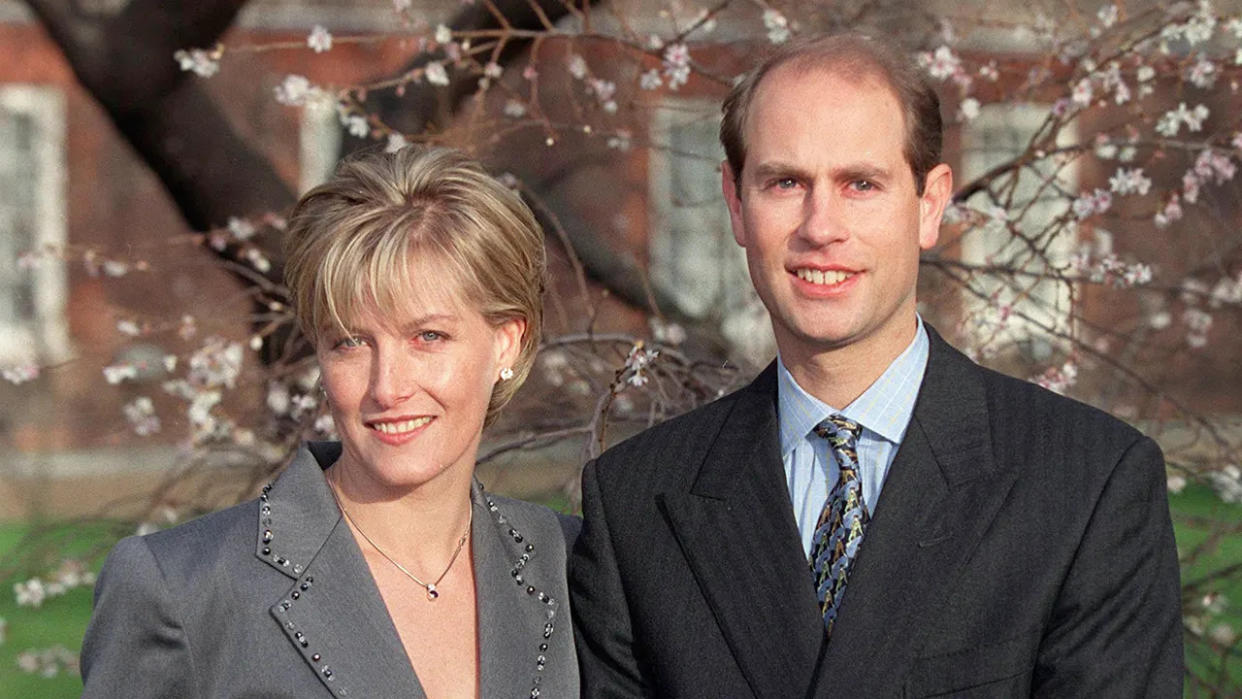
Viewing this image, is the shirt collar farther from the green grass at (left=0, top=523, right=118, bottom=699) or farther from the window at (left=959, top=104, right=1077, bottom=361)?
the green grass at (left=0, top=523, right=118, bottom=699)

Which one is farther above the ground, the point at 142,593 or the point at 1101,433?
the point at 1101,433

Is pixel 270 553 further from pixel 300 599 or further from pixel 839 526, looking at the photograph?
pixel 839 526

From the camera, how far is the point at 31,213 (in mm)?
14930

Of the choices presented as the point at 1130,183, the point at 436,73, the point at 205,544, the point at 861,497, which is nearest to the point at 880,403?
the point at 861,497

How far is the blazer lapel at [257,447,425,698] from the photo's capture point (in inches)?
99.7

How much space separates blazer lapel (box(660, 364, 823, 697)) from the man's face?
7.5 inches

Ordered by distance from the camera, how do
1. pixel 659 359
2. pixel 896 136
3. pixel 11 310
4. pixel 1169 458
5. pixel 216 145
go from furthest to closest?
pixel 11 310, pixel 216 145, pixel 1169 458, pixel 659 359, pixel 896 136

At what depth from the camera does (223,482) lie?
532 cm

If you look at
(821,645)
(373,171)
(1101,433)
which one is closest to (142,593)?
(373,171)

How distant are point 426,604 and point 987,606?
3.14 ft

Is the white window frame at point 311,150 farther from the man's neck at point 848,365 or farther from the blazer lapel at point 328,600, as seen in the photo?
the man's neck at point 848,365

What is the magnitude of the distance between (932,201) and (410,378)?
93 cm

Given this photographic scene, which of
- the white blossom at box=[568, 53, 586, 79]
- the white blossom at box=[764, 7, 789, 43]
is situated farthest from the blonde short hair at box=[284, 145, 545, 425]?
the white blossom at box=[568, 53, 586, 79]

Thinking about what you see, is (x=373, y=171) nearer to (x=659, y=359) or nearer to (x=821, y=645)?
(x=821, y=645)
